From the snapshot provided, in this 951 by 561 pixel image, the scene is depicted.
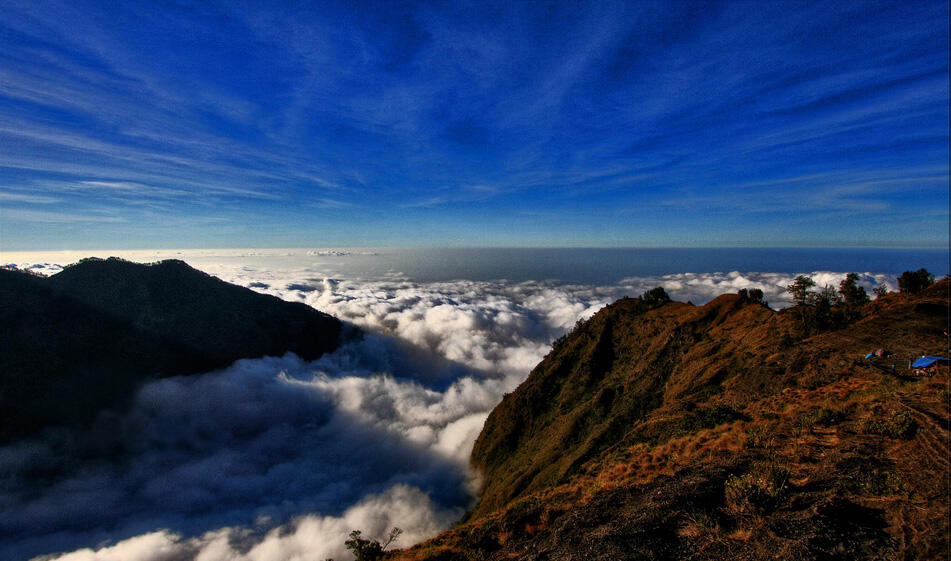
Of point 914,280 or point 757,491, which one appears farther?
point 914,280

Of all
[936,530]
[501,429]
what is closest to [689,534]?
[936,530]

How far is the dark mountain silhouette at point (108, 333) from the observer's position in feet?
312

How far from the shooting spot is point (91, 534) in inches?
3499

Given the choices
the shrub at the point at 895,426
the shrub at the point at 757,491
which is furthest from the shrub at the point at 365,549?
the shrub at the point at 895,426

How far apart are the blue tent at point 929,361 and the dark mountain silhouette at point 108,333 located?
176 m

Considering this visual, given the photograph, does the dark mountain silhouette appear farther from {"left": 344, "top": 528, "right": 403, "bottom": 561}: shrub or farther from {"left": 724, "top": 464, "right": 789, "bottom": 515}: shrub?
{"left": 724, "top": 464, "right": 789, "bottom": 515}: shrub

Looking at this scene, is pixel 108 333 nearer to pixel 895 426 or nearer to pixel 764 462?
pixel 764 462

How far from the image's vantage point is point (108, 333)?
110812 mm

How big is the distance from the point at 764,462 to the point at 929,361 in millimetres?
14839

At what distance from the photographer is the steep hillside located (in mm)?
9656

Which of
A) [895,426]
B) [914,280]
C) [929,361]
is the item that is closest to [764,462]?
[895,426]

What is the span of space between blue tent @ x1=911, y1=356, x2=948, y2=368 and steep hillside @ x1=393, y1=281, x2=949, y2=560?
1557 millimetres

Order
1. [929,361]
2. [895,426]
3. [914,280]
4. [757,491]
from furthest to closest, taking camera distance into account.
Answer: [914,280], [929,361], [895,426], [757,491]

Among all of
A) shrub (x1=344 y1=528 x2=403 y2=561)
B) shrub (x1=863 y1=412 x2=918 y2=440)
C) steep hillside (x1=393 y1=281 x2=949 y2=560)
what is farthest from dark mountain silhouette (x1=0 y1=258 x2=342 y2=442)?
shrub (x1=863 y1=412 x2=918 y2=440)
